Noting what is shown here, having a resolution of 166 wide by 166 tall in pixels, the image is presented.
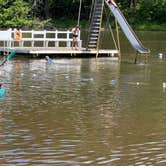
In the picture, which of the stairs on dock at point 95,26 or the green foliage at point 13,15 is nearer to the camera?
the stairs on dock at point 95,26

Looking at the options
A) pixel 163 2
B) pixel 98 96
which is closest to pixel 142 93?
pixel 98 96

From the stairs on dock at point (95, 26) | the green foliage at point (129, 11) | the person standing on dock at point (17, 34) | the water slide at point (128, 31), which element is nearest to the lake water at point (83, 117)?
the water slide at point (128, 31)

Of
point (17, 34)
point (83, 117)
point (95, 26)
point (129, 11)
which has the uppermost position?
point (129, 11)

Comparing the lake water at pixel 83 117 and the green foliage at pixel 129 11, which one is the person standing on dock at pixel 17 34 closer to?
the lake water at pixel 83 117

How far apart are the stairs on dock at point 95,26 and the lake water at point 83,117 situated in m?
8.87

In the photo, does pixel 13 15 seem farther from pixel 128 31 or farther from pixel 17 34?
pixel 128 31

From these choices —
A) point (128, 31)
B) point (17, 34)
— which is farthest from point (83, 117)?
point (17, 34)

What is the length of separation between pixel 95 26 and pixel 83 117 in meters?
21.0

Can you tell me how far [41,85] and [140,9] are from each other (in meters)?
61.9

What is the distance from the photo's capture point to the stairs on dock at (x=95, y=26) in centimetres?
3519

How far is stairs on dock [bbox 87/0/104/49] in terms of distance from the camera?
35188 millimetres

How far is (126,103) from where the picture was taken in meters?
17.4

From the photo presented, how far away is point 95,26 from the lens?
3562cm

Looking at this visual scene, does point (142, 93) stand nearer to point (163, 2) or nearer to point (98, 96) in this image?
point (98, 96)
